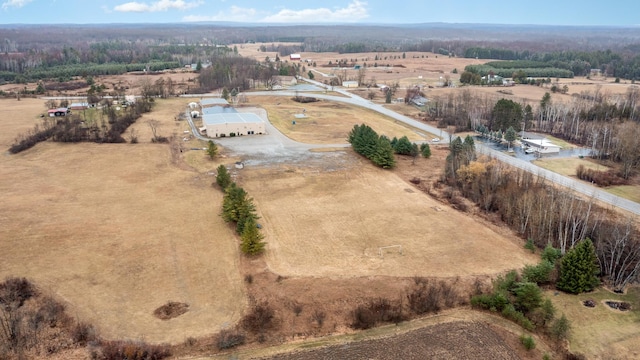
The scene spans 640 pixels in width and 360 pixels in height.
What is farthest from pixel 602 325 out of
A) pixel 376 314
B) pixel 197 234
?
pixel 197 234

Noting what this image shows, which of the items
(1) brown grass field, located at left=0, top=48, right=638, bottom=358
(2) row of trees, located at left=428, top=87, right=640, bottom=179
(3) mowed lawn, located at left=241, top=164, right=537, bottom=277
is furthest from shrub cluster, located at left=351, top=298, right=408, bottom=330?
(2) row of trees, located at left=428, top=87, right=640, bottom=179

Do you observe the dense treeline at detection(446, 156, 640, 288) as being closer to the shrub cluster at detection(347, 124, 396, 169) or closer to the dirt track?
the shrub cluster at detection(347, 124, 396, 169)

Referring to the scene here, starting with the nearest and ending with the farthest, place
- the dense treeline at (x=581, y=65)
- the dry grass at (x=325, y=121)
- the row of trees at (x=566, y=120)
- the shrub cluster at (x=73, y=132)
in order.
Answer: the row of trees at (x=566, y=120) < the shrub cluster at (x=73, y=132) < the dry grass at (x=325, y=121) < the dense treeline at (x=581, y=65)

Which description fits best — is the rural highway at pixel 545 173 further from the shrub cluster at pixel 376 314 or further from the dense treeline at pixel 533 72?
the dense treeline at pixel 533 72

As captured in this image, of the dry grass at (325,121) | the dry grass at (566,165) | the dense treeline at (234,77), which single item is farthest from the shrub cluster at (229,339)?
the dense treeline at (234,77)

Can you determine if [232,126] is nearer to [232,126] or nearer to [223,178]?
[232,126]

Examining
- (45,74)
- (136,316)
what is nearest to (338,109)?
(136,316)
